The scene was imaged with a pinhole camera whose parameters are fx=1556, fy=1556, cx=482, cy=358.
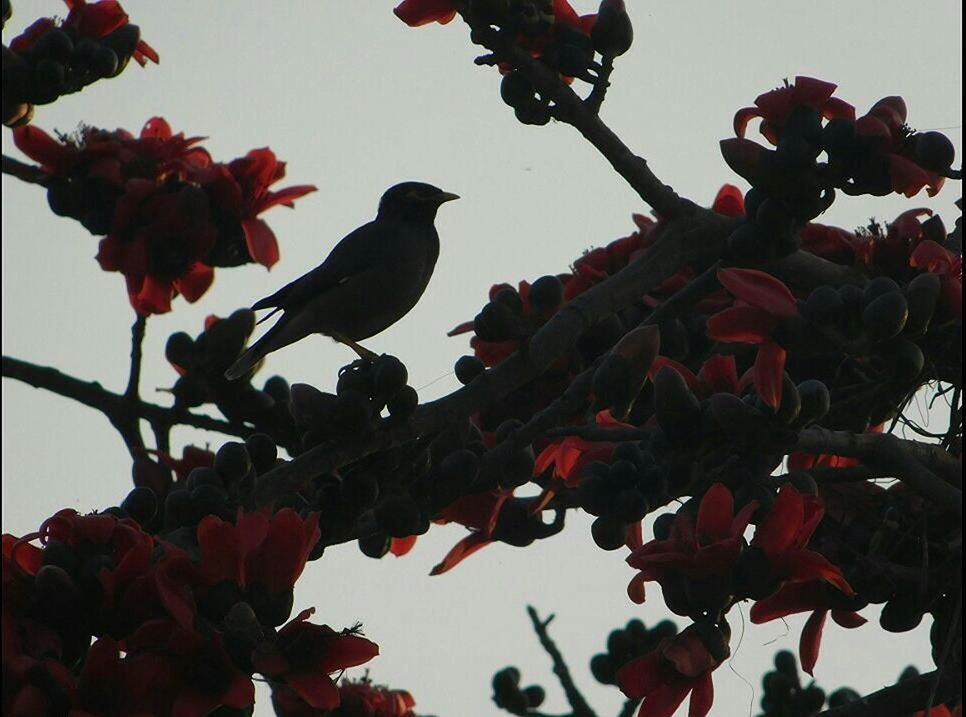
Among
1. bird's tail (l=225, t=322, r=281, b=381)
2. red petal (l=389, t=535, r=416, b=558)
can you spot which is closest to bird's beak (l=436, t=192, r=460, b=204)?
bird's tail (l=225, t=322, r=281, b=381)

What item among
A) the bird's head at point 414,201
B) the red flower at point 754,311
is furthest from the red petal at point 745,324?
the bird's head at point 414,201

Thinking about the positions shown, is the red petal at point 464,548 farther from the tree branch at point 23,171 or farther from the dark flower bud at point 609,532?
the tree branch at point 23,171

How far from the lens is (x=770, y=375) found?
6.84ft

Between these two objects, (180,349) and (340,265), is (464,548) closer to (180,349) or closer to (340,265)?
(180,349)

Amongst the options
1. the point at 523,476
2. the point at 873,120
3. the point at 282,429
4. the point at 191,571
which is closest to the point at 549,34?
the point at 873,120

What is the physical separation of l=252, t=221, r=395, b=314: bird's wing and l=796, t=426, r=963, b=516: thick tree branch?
2.01m

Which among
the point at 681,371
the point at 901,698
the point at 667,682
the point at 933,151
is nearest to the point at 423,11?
the point at 681,371

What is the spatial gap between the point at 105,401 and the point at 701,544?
1654mm

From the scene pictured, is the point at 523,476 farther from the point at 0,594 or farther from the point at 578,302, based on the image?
the point at 0,594

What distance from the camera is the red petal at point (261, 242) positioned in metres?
3.50

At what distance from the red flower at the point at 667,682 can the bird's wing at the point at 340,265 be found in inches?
77.1

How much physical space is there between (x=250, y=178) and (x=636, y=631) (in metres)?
1.38

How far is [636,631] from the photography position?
126 inches

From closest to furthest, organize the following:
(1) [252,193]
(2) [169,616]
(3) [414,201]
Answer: (2) [169,616] < (1) [252,193] < (3) [414,201]
